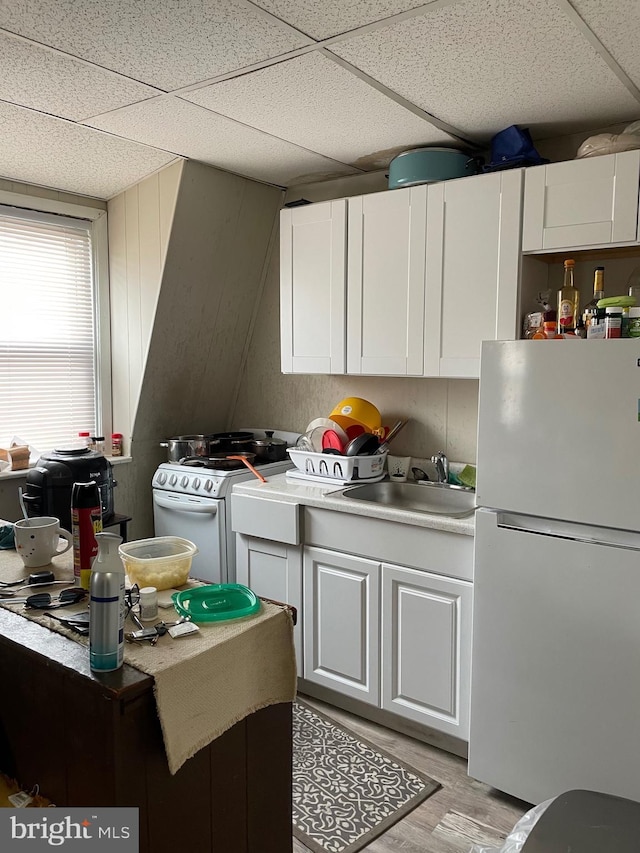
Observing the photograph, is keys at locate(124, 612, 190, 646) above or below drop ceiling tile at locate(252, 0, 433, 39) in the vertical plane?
below

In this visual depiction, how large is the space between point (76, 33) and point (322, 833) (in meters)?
2.49

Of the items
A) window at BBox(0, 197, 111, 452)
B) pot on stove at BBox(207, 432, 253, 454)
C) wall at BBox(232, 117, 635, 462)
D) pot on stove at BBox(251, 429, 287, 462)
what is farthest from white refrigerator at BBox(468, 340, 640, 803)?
window at BBox(0, 197, 111, 452)

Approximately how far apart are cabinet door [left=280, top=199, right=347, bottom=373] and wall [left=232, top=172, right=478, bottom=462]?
0.35 meters

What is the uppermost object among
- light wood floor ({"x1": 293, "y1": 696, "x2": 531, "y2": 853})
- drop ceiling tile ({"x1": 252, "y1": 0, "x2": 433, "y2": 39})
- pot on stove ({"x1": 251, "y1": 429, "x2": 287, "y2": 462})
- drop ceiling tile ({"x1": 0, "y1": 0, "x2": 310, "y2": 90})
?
drop ceiling tile ({"x1": 0, "y1": 0, "x2": 310, "y2": 90})

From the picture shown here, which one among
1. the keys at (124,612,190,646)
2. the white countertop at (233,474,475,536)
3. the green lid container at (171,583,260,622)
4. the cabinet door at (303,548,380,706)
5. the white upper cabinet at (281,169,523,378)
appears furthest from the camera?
the cabinet door at (303,548,380,706)

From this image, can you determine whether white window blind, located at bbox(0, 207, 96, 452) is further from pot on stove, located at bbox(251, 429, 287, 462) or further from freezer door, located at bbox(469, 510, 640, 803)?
freezer door, located at bbox(469, 510, 640, 803)

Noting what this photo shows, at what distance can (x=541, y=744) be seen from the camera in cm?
216

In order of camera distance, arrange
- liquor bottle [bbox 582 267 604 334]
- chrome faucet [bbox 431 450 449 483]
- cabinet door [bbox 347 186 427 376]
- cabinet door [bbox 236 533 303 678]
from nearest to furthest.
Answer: liquor bottle [bbox 582 267 604 334] → cabinet door [bbox 347 186 427 376] → cabinet door [bbox 236 533 303 678] → chrome faucet [bbox 431 450 449 483]

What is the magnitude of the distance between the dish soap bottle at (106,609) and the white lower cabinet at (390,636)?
1461 millimetres

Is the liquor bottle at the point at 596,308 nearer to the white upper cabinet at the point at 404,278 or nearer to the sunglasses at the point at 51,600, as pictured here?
the white upper cabinet at the point at 404,278

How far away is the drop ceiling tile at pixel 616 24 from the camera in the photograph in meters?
1.67

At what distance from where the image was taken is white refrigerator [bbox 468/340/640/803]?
77.5 inches

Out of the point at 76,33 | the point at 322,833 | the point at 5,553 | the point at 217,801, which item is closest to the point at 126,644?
the point at 217,801

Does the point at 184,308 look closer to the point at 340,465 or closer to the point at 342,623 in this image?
the point at 340,465
